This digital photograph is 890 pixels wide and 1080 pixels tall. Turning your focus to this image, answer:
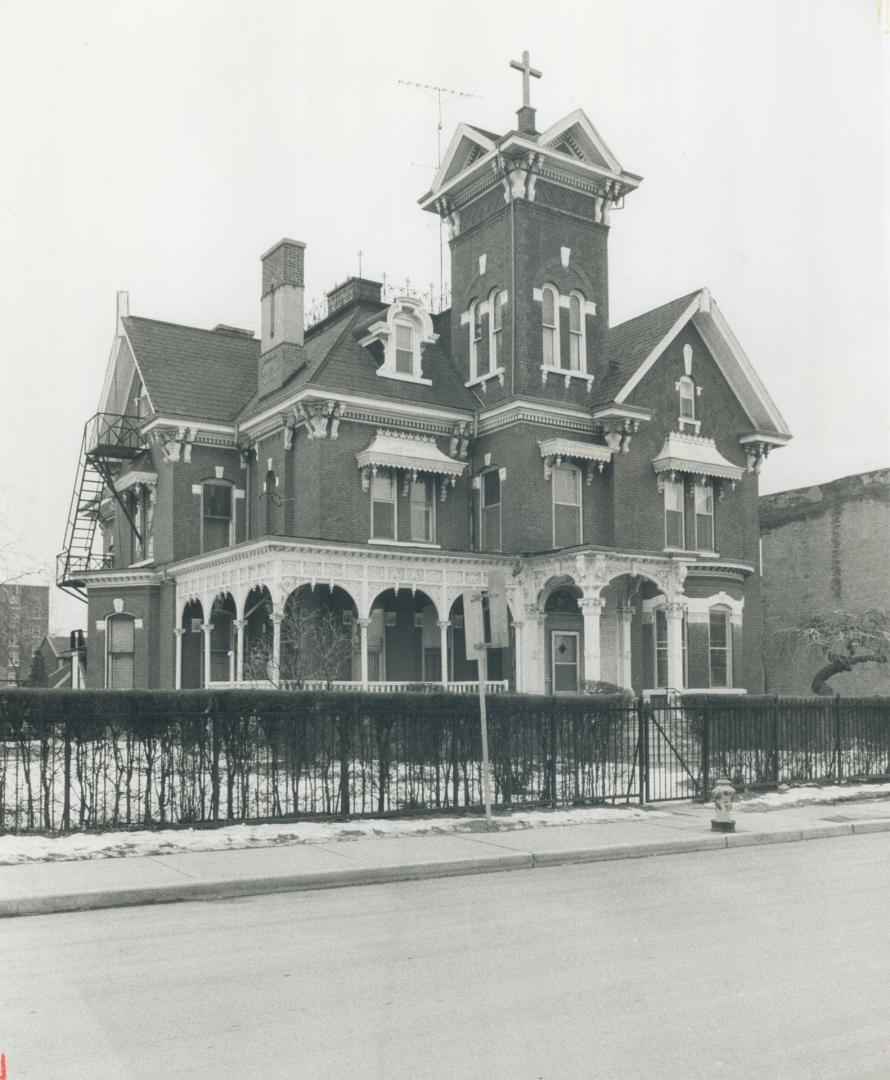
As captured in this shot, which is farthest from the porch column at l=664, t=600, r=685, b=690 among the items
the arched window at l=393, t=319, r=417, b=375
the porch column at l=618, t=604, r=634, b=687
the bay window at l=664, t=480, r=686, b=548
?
the arched window at l=393, t=319, r=417, b=375

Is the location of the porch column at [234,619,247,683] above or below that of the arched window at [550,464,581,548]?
below

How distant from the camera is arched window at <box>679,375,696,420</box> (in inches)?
1228

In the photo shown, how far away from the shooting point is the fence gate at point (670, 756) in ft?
54.7

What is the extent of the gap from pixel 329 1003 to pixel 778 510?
35585 mm

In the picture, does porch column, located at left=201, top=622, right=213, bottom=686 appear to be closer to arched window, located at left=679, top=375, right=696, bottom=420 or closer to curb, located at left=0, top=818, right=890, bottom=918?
arched window, located at left=679, top=375, right=696, bottom=420

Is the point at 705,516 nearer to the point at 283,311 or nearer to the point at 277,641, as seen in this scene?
the point at 283,311

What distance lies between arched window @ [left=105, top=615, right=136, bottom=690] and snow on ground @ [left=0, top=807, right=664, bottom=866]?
17.2 metres

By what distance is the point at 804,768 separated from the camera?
1931 cm

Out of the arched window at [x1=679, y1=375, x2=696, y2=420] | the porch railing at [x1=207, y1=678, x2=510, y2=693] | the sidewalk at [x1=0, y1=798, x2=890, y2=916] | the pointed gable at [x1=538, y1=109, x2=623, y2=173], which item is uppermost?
the pointed gable at [x1=538, y1=109, x2=623, y2=173]

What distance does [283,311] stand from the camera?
2928 cm

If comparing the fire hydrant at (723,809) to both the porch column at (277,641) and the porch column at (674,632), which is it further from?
the porch column at (674,632)

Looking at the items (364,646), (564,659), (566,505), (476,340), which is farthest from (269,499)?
(564,659)

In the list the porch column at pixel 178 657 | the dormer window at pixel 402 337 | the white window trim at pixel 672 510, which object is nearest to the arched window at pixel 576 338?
the dormer window at pixel 402 337

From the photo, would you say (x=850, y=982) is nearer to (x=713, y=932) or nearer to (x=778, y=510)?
(x=713, y=932)
